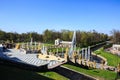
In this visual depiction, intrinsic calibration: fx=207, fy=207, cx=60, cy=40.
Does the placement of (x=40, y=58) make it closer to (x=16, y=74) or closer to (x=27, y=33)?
(x=16, y=74)

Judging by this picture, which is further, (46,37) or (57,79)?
(46,37)

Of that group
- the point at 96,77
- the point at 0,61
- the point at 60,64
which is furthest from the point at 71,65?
the point at 0,61

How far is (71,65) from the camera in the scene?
52.2ft

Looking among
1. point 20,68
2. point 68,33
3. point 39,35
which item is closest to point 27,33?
point 39,35

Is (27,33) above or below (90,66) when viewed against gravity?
above

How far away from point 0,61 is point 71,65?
527cm

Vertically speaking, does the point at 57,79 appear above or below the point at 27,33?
below

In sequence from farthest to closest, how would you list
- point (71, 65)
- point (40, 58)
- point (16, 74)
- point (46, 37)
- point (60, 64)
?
point (46, 37)
point (40, 58)
point (71, 65)
point (60, 64)
point (16, 74)

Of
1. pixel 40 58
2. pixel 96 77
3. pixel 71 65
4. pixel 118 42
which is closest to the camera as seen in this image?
pixel 96 77

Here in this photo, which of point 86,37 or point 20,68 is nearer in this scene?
point 20,68

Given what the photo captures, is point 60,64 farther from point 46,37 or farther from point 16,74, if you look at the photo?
point 46,37

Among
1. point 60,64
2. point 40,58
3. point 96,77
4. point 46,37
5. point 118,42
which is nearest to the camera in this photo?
A: point 96,77

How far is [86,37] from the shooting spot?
61.6m

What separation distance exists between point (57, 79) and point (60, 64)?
268 centimetres
